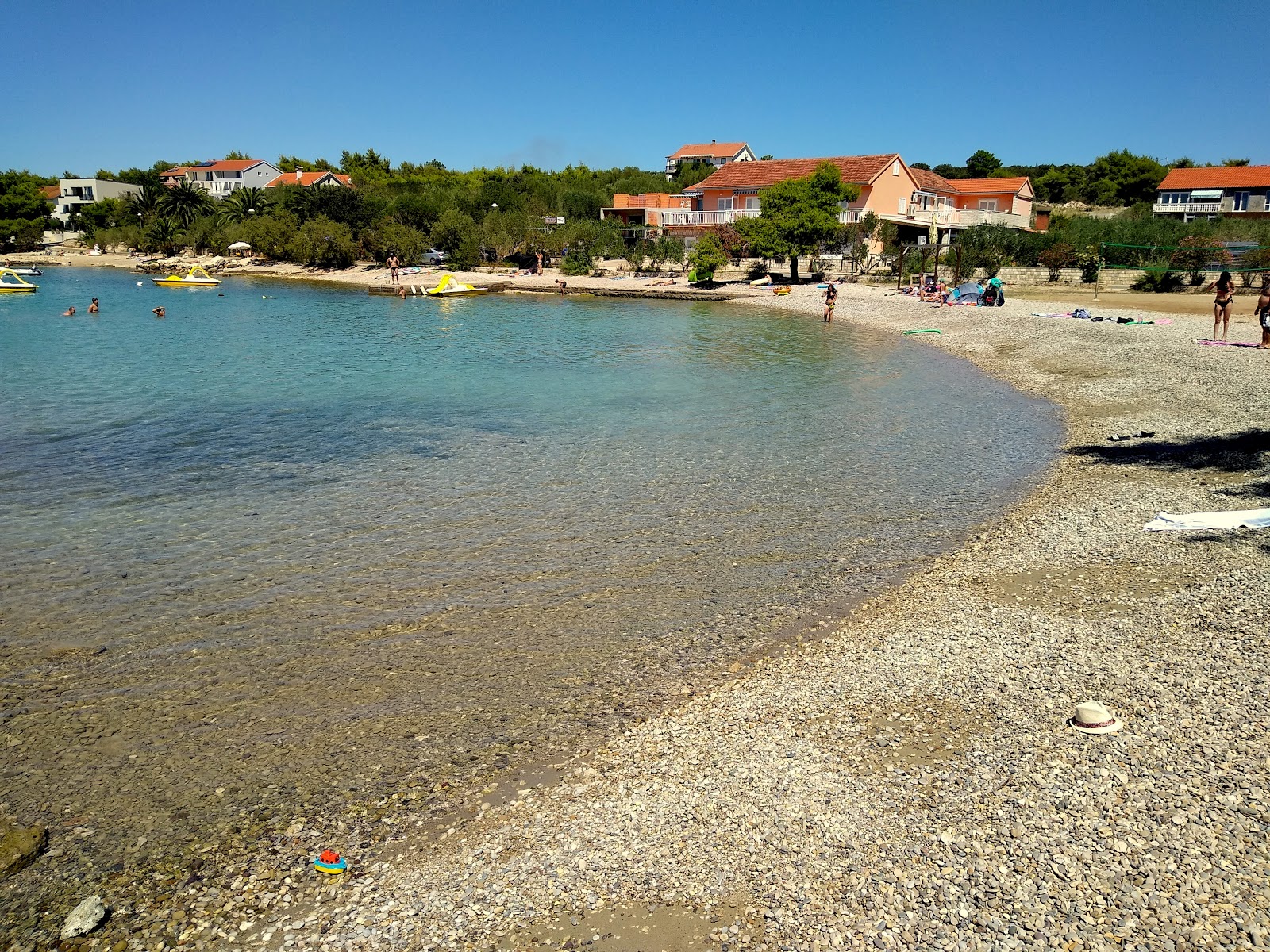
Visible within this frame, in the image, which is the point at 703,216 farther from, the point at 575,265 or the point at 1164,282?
the point at 1164,282

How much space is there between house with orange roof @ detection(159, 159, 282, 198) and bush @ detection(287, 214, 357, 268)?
5872cm

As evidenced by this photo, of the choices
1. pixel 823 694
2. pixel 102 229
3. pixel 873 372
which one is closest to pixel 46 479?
pixel 823 694

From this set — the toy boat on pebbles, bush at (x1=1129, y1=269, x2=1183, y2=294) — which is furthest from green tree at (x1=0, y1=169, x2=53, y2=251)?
the toy boat on pebbles

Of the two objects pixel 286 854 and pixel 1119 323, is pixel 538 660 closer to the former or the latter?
pixel 286 854

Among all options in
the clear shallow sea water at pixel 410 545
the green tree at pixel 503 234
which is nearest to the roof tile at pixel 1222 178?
the green tree at pixel 503 234

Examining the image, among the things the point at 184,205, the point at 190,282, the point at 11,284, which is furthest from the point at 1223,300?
the point at 184,205

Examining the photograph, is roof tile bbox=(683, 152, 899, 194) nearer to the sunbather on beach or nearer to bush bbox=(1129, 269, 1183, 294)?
bush bbox=(1129, 269, 1183, 294)

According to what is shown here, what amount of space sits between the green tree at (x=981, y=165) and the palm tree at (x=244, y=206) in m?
85.4

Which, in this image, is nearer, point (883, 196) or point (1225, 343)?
point (1225, 343)

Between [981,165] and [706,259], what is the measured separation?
70707 mm

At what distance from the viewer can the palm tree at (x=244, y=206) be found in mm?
94500

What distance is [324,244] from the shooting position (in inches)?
3137

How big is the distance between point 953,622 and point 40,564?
1096 centimetres

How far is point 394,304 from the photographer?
55.2 metres
